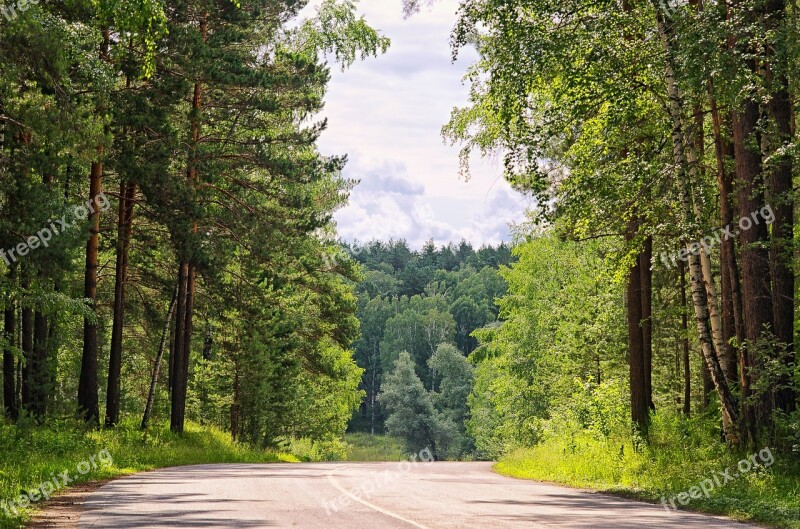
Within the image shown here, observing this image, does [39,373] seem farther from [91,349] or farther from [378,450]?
[378,450]

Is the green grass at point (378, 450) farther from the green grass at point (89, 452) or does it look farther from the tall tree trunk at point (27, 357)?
the tall tree trunk at point (27, 357)

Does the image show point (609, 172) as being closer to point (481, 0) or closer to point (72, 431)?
point (481, 0)

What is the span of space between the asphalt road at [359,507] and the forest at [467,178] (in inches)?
70.8

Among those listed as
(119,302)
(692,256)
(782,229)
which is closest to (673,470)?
(692,256)

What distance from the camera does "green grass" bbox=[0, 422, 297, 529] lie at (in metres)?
15.7

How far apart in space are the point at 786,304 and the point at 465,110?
33.2ft

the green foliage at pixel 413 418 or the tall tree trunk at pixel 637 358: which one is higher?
the tall tree trunk at pixel 637 358

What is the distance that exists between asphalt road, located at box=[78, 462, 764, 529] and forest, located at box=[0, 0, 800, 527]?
1.80 m

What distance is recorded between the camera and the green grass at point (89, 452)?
1569 centimetres

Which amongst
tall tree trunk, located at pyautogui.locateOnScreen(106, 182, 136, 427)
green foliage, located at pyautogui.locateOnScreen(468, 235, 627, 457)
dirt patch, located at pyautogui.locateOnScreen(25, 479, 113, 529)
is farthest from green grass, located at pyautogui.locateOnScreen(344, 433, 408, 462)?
dirt patch, located at pyautogui.locateOnScreen(25, 479, 113, 529)

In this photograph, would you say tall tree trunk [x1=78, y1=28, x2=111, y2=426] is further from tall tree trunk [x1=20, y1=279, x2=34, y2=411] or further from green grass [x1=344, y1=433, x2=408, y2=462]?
green grass [x1=344, y1=433, x2=408, y2=462]

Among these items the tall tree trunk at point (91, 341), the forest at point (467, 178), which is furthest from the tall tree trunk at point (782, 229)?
the tall tree trunk at point (91, 341)

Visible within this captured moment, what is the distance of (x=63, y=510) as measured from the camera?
1262 centimetres

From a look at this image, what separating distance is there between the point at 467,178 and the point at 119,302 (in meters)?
12.7
